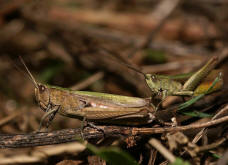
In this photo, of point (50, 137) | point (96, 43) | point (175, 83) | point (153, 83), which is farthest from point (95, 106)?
point (96, 43)

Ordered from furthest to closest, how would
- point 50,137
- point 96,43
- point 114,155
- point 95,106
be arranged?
point 96,43 < point 95,106 < point 50,137 < point 114,155

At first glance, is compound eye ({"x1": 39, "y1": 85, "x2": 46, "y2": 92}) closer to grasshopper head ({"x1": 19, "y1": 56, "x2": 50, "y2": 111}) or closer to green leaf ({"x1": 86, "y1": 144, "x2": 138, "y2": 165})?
grasshopper head ({"x1": 19, "y1": 56, "x2": 50, "y2": 111})

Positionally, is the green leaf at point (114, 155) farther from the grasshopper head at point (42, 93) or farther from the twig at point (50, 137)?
the grasshopper head at point (42, 93)

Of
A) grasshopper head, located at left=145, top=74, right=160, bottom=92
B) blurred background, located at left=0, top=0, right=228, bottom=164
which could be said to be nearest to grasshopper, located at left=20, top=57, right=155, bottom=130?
grasshopper head, located at left=145, top=74, right=160, bottom=92

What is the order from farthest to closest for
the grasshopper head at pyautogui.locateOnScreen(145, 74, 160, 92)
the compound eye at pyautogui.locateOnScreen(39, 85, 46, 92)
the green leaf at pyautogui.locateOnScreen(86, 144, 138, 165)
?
1. the grasshopper head at pyautogui.locateOnScreen(145, 74, 160, 92)
2. the compound eye at pyautogui.locateOnScreen(39, 85, 46, 92)
3. the green leaf at pyautogui.locateOnScreen(86, 144, 138, 165)

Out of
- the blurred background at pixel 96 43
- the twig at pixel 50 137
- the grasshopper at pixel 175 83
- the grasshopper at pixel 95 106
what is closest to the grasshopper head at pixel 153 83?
the grasshopper at pixel 175 83

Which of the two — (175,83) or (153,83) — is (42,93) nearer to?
(153,83)
